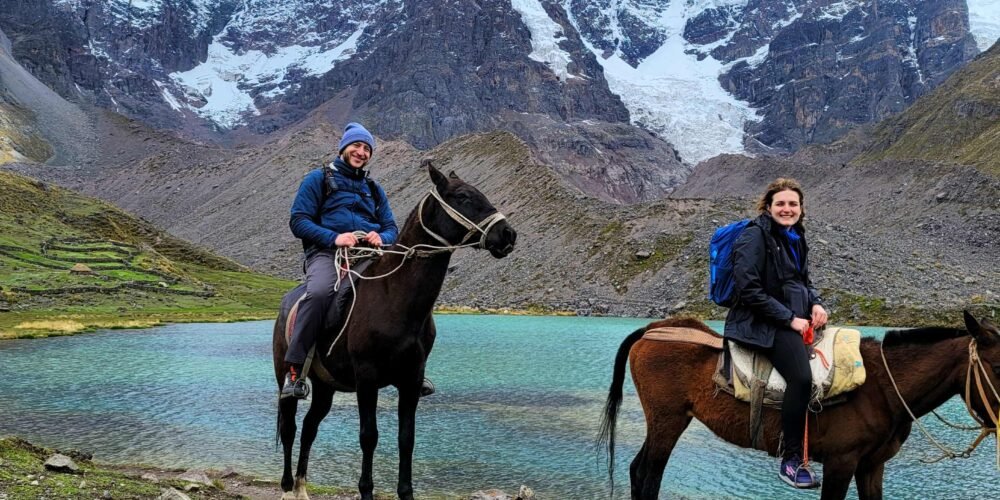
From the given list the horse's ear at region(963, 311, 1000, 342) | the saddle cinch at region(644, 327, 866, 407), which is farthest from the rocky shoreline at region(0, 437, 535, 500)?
the horse's ear at region(963, 311, 1000, 342)

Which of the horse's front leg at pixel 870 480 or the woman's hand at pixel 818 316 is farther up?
the woman's hand at pixel 818 316

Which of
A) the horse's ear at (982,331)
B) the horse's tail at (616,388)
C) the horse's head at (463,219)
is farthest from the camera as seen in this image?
the horse's tail at (616,388)

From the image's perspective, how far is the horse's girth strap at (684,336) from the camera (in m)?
8.96

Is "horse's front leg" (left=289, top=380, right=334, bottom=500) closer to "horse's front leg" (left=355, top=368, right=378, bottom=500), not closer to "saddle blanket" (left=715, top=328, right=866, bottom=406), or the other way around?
"horse's front leg" (left=355, top=368, right=378, bottom=500)

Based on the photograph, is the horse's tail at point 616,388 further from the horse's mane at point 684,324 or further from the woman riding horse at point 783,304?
the woman riding horse at point 783,304

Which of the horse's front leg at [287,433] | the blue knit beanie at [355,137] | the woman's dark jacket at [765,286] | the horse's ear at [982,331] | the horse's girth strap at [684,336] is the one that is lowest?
the horse's front leg at [287,433]

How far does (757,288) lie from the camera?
796 cm

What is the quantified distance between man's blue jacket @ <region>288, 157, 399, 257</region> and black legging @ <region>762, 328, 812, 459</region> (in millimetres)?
5529

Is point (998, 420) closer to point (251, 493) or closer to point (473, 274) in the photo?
point (251, 493)

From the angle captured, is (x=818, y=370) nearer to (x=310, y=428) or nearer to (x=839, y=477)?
(x=839, y=477)

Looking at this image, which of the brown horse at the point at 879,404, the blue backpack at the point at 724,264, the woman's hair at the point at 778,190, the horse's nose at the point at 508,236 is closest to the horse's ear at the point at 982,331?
the brown horse at the point at 879,404

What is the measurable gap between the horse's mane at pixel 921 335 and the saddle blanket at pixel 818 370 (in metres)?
0.37

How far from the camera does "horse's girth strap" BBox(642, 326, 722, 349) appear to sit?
8961mm

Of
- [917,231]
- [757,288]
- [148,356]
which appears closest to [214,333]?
[148,356]
